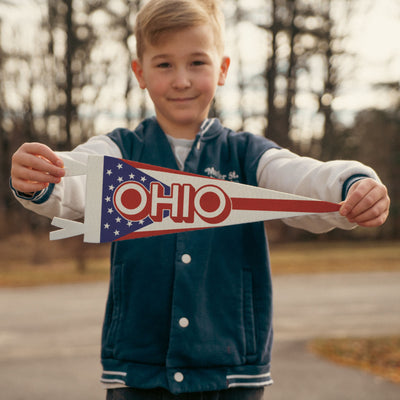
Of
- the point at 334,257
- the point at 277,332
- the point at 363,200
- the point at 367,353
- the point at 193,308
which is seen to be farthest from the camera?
the point at 334,257

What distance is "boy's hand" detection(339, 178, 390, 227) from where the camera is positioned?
1.46 meters

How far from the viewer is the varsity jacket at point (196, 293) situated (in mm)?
1742

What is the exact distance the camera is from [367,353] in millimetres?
6141

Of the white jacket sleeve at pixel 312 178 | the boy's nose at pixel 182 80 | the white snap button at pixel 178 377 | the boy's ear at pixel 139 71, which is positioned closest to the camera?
the white jacket sleeve at pixel 312 178

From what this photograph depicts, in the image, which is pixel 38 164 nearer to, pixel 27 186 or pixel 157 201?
pixel 27 186

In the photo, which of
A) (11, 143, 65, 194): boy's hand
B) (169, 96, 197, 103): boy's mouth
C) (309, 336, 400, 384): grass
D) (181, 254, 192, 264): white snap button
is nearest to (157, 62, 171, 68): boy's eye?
(169, 96, 197, 103): boy's mouth

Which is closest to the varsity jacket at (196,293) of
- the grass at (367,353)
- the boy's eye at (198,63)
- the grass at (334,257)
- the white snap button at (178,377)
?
the white snap button at (178,377)

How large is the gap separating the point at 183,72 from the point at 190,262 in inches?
24.7

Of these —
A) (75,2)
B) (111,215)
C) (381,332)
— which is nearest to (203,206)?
(111,215)

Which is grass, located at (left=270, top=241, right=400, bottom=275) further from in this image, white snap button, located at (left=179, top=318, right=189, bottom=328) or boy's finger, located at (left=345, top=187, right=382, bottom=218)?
boy's finger, located at (left=345, top=187, right=382, bottom=218)

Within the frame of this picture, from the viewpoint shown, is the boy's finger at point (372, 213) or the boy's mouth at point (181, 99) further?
the boy's mouth at point (181, 99)

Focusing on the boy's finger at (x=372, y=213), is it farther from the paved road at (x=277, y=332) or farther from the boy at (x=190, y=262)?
the paved road at (x=277, y=332)

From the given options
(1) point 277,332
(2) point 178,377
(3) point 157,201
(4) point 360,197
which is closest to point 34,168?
(3) point 157,201

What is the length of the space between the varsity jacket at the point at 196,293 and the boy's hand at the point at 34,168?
0.13 m
